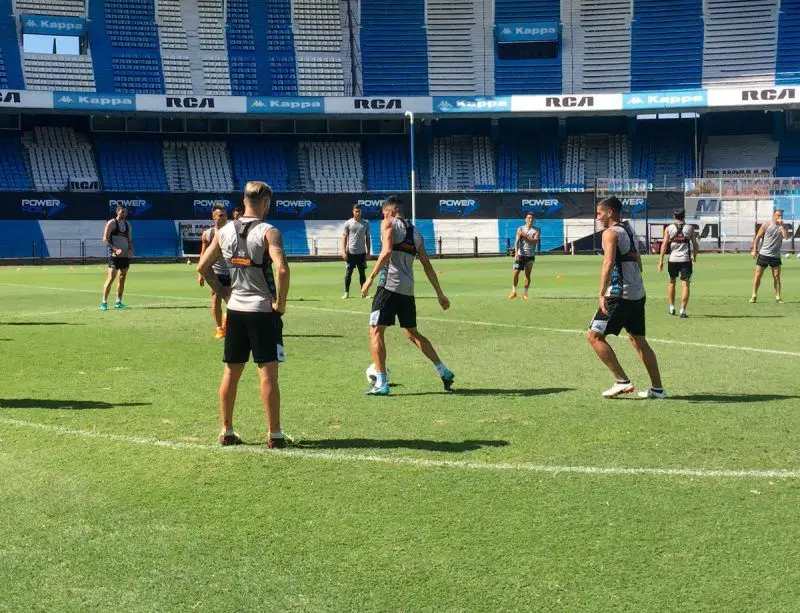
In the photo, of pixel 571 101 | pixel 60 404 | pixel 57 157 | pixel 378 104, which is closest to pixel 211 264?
pixel 60 404

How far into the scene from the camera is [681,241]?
1898 centimetres

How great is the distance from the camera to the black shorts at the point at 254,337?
760cm

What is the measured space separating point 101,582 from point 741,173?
59.9 meters

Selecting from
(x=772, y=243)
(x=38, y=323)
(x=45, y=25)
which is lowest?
(x=38, y=323)

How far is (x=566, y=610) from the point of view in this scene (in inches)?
180

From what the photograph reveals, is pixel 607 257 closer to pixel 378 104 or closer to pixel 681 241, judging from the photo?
Result: pixel 681 241

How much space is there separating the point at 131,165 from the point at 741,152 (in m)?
37.1

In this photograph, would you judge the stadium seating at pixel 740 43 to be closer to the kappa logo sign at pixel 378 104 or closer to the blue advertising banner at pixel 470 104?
the blue advertising banner at pixel 470 104

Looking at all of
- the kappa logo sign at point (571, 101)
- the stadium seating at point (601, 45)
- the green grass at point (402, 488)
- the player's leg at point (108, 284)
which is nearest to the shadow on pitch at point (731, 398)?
the green grass at point (402, 488)

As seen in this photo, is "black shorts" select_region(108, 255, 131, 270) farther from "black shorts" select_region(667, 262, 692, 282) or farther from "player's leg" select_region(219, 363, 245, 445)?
"player's leg" select_region(219, 363, 245, 445)

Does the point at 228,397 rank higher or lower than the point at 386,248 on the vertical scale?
lower

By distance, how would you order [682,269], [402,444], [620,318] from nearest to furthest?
[402,444], [620,318], [682,269]

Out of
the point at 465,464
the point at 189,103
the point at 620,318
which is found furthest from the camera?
the point at 189,103

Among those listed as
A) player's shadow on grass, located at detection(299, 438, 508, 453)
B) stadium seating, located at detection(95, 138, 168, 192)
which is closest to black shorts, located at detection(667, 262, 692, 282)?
player's shadow on grass, located at detection(299, 438, 508, 453)
